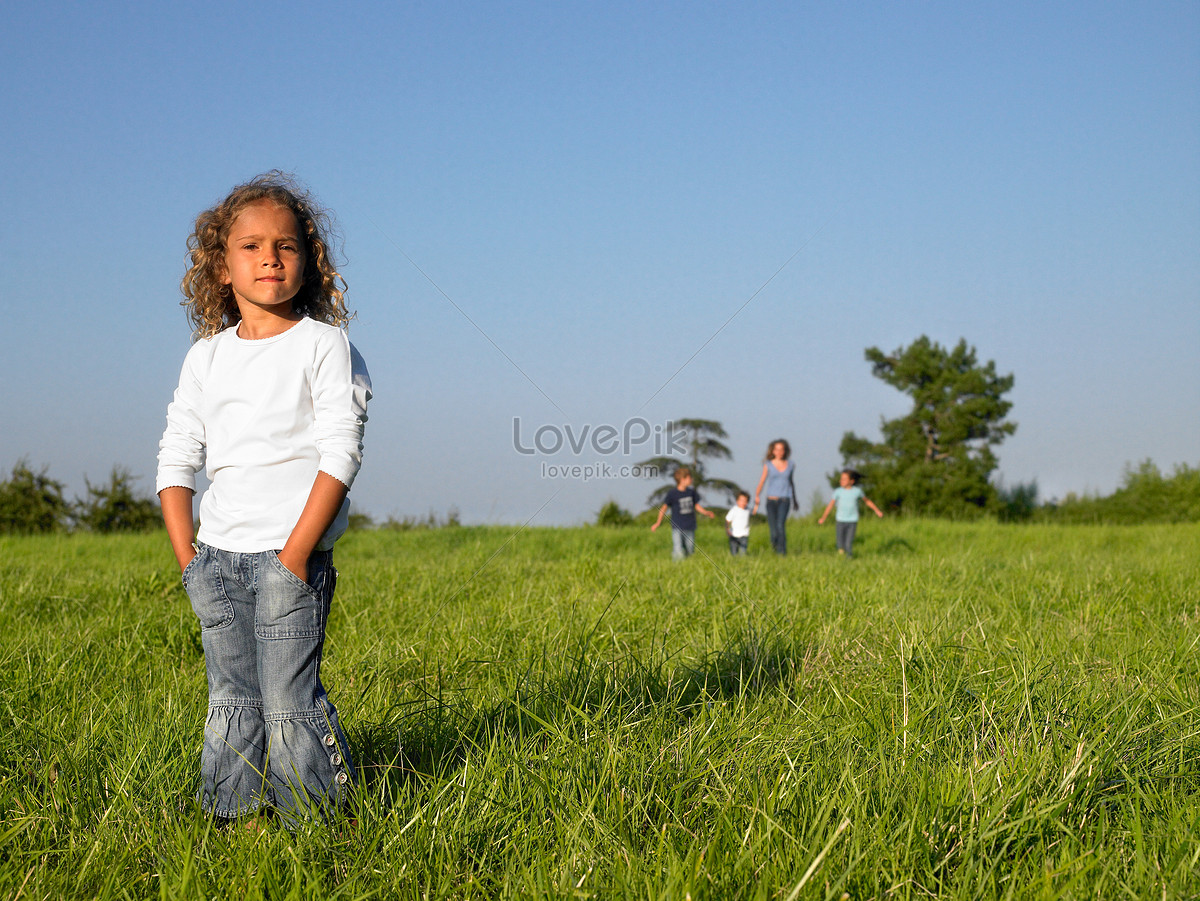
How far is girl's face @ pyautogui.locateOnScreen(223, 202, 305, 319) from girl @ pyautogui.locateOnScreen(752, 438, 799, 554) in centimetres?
1191

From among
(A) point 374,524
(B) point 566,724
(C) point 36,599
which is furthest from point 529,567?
(A) point 374,524

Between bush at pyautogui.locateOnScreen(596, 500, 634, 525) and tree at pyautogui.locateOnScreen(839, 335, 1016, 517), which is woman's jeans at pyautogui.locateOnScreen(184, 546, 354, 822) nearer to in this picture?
bush at pyautogui.locateOnScreen(596, 500, 634, 525)

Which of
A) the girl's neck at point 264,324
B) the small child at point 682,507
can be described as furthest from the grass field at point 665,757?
the small child at point 682,507

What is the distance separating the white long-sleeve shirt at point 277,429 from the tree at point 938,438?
32.6 meters

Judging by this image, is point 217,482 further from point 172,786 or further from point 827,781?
point 827,781

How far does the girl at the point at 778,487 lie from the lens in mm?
13727

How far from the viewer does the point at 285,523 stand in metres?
2.13

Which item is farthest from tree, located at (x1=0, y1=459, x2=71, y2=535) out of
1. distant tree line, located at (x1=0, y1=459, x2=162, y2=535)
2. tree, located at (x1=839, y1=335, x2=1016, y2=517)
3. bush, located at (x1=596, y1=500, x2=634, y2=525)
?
tree, located at (x1=839, y1=335, x2=1016, y2=517)

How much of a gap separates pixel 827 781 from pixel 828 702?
98 cm

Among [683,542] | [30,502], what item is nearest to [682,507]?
[683,542]

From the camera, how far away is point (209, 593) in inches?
85.7

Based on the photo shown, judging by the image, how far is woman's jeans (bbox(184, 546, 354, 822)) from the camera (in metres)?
2.10

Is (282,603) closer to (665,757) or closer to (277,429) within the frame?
(277,429)

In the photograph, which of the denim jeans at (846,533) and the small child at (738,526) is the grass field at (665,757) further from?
the small child at (738,526)
